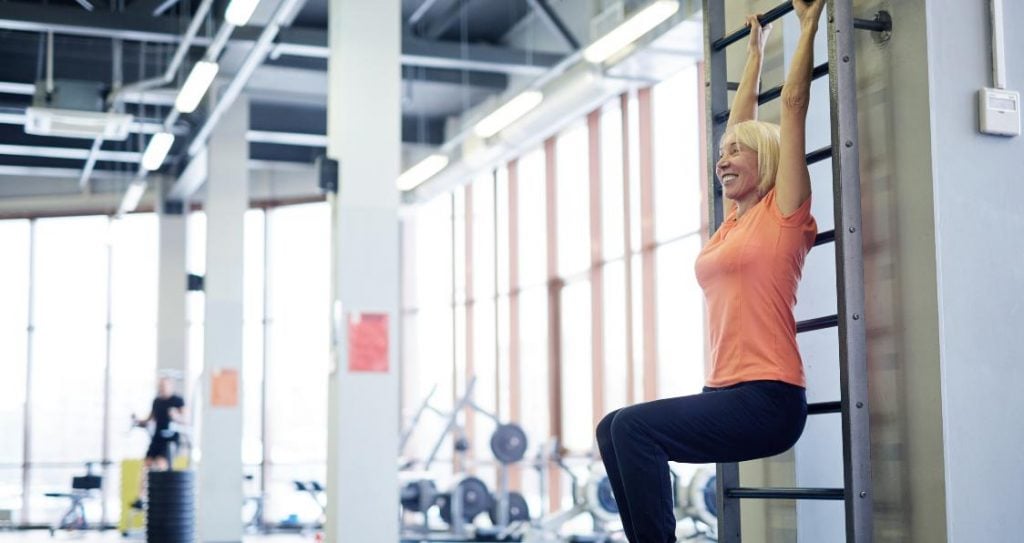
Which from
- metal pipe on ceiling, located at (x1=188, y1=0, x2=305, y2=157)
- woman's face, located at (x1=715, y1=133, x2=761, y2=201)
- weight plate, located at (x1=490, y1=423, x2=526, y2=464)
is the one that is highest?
metal pipe on ceiling, located at (x1=188, y1=0, x2=305, y2=157)

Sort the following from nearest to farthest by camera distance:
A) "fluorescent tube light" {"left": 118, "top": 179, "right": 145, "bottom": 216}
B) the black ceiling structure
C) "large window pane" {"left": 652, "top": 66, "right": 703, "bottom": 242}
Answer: the black ceiling structure, "large window pane" {"left": 652, "top": 66, "right": 703, "bottom": 242}, "fluorescent tube light" {"left": 118, "top": 179, "right": 145, "bottom": 216}

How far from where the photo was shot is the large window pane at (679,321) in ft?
32.1

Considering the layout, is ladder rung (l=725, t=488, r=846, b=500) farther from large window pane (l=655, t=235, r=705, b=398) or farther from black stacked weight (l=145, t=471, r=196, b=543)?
large window pane (l=655, t=235, r=705, b=398)

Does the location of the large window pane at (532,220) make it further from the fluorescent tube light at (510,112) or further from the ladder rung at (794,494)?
the ladder rung at (794,494)

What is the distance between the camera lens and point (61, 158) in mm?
14555

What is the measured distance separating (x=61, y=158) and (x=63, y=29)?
5693mm

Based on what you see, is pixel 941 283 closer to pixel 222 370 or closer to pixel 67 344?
pixel 222 370

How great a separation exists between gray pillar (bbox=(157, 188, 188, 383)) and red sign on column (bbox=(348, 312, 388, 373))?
28.2 ft

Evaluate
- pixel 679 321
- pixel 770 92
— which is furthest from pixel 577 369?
pixel 770 92

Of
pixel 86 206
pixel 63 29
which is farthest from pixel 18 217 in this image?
pixel 63 29

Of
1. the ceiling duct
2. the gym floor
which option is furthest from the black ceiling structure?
the gym floor

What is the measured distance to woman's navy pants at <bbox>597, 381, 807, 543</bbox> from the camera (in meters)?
2.37

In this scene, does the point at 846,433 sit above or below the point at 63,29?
below

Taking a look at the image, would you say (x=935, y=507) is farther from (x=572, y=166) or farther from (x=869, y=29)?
(x=572, y=166)
